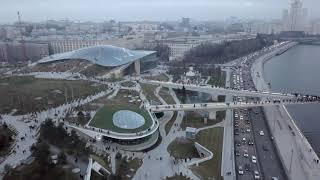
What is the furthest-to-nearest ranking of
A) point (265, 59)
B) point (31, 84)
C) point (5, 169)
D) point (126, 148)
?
point (265, 59)
point (31, 84)
point (126, 148)
point (5, 169)

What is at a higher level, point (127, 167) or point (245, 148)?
point (127, 167)

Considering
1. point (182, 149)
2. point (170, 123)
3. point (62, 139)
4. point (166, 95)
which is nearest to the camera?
point (62, 139)

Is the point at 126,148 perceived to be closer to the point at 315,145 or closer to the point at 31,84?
the point at 315,145

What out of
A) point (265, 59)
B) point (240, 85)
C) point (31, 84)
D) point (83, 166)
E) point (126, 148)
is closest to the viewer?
point (83, 166)

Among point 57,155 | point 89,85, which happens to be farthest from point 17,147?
point 89,85

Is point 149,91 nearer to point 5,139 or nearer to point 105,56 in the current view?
point 105,56

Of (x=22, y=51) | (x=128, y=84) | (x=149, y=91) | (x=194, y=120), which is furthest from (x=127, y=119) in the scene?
(x=22, y=51)

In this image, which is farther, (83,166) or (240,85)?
(240,85)
